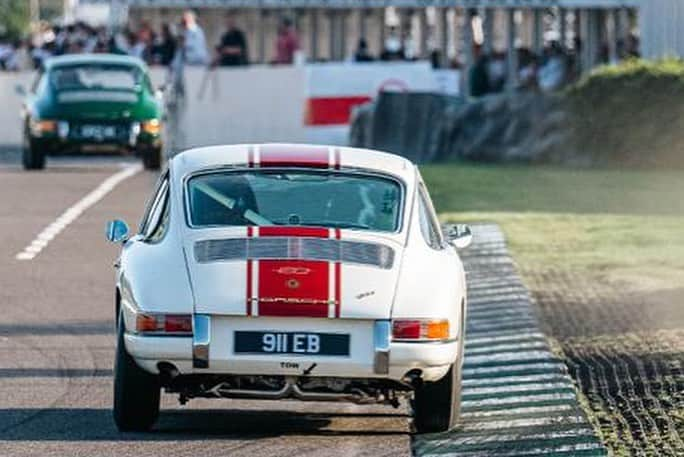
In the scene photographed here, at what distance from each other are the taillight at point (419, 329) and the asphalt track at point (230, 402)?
52 centimetres

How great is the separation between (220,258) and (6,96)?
2926 cm

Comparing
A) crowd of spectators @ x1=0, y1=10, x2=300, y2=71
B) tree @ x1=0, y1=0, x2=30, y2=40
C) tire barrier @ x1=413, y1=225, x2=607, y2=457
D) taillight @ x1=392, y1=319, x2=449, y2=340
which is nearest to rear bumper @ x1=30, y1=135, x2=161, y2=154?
crowd of spectators @ x1=0, y1=10, x2=300, y2=71

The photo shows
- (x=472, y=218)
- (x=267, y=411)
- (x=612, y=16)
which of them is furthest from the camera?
(x=612, y=16)

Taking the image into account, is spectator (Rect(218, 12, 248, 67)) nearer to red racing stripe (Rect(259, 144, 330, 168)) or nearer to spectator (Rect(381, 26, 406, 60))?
spectator (Rect(381, 26, 406, 60))

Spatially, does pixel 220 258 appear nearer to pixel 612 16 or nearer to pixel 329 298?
pixel 329 298

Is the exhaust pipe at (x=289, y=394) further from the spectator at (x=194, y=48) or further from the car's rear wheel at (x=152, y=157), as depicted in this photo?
the spectator at (x=194, y=48)

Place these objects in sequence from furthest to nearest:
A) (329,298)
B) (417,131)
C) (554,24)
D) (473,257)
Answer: (554,24) → (417,131) → (473,257) → (329,298)

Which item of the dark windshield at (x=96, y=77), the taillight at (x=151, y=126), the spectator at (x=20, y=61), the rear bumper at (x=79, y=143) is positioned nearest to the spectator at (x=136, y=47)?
the spectator at (x=20, y=61)

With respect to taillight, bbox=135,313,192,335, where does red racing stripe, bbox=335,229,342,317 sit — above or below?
above

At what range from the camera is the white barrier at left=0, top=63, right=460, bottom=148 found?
1409 inches

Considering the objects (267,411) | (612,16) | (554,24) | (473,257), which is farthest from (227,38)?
(267,411)

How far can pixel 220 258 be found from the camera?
31.4ft

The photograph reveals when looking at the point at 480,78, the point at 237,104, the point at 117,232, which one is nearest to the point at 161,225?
the point at 117,232

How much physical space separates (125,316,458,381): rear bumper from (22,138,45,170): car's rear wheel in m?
18.6
